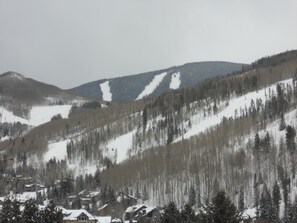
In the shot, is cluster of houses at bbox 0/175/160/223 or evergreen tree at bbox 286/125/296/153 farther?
evergreen tree at bbox 286/125/296/153

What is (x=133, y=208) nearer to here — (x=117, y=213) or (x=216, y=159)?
(x=117, y=213)

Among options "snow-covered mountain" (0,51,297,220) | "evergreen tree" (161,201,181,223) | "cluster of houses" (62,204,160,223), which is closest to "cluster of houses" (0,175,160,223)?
"cluster of houses" (62,204,160,223)

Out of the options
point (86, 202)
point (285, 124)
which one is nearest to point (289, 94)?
point (285, 124)

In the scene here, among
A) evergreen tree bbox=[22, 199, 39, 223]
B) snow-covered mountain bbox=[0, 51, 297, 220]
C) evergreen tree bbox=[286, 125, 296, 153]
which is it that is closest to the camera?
evergreen tree bbox=[22, 199, 39, 223]

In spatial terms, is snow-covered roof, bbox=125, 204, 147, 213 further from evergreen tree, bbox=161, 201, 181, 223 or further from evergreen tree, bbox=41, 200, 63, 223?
evergreen tree, bbox=41, 200, 63, 223

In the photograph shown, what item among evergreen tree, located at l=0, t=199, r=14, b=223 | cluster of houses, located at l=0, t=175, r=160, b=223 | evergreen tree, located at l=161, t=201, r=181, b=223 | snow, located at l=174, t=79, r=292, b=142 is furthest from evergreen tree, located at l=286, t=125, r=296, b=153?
evergreen tree, located at l=0, t=199, r=14, b=223

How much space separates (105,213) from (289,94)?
89.6 metres

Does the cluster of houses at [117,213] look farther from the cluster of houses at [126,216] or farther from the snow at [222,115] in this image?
the snow at [222,115]

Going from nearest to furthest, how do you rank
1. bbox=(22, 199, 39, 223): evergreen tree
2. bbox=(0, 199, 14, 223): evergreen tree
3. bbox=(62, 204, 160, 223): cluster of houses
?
1. bbox=(0, 199, 14, 223): evergreen tree
2. bbox=(22, 199, 39, 223): evergreen tree
3. bbox=(62, 204, 160, 223): cluster of houses

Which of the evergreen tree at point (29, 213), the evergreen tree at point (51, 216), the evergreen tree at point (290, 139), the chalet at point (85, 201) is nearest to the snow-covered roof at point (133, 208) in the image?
the chalet at point (85, 201)

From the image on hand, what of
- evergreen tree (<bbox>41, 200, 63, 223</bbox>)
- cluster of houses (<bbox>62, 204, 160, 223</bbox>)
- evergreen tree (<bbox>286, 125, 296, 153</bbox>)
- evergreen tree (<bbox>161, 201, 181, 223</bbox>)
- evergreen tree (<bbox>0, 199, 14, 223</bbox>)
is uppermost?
evergreen tree (<bbox>286, 125, 296, 153</bbox>)

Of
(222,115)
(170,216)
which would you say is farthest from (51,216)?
(222,115)

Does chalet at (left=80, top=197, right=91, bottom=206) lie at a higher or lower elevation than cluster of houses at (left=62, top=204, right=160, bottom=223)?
higher

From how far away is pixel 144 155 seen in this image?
17175cm
